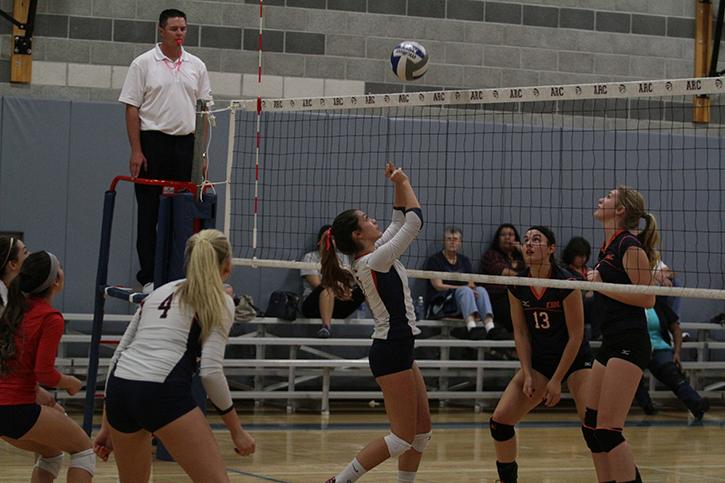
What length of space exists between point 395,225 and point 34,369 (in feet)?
7.27

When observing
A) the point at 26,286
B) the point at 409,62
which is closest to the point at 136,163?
the point at 409,62

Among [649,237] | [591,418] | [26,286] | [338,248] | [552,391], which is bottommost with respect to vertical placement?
[591,418]

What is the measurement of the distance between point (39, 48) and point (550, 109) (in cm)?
534

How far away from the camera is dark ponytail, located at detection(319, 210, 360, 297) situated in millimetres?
6336

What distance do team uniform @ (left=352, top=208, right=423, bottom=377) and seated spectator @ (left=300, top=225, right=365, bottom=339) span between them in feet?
15.6

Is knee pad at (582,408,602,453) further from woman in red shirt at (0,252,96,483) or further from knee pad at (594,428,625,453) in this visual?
woman in red shirt at (0,252,96,483)

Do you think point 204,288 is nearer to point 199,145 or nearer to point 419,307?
point 199,145

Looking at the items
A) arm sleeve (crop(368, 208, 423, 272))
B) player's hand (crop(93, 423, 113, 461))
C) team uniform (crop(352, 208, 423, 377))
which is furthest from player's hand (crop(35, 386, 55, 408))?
arm sleeve (crop(368, 208, 423, 272))

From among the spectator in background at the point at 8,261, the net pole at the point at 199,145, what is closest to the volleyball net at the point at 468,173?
the net pole at the point at 199,145

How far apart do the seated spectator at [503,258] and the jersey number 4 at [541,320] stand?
5018 mm

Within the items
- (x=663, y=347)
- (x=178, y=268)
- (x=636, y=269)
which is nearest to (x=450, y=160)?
(x=663, y=347)

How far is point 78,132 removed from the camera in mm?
10852

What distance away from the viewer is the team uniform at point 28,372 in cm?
521

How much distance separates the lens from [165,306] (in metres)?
4.63
